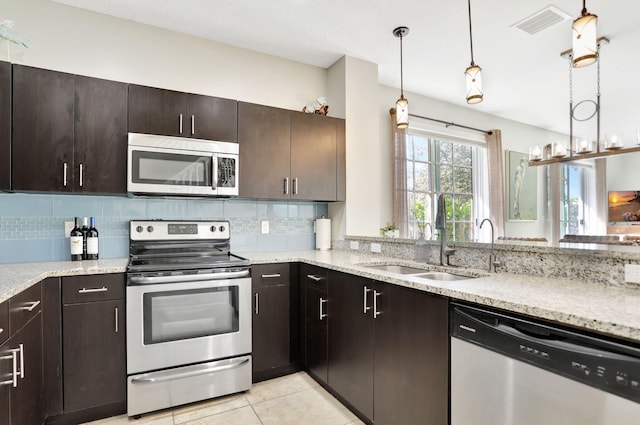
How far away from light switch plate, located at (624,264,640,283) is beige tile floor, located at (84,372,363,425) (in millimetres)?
1566

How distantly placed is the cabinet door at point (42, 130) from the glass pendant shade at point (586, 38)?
9.58ft

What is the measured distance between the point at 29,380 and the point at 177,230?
1.28 meters

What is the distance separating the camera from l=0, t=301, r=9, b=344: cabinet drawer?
1.37 meters

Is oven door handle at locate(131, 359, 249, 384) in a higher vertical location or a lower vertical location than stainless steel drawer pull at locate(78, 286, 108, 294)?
lower

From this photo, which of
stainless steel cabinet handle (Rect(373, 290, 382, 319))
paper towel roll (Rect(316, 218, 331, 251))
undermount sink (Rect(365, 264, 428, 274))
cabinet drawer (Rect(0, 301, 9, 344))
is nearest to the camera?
cabinet drawer (Rect(0, 301, 9, 344))

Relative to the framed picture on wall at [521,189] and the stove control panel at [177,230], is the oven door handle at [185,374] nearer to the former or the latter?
the stove control panel at [177,230]

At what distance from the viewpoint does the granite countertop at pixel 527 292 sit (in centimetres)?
104

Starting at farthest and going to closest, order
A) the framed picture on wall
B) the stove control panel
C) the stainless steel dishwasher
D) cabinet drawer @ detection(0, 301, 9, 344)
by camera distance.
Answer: the framed picture on wall, the stove control panel, cabinet drawer @ detection(0, 301, 9, 344), the stainless steel dishwasher

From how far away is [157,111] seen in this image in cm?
254

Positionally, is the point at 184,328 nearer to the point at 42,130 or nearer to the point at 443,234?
the point at 42,130

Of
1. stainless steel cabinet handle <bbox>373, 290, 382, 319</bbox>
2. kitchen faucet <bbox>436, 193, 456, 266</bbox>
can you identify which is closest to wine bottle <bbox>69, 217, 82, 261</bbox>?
stainless steel cabinet handle <bbox>373, 290, 382, 319</bbox>

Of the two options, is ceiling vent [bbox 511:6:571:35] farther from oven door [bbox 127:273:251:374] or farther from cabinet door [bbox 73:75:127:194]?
cabinet door [bbox 73:75:127:194]

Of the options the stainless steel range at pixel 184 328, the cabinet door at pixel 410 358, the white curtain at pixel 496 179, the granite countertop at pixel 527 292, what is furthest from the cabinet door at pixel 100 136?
the white curtain at pixel 496 179

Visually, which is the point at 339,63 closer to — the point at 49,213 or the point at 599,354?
the point at 49,213
